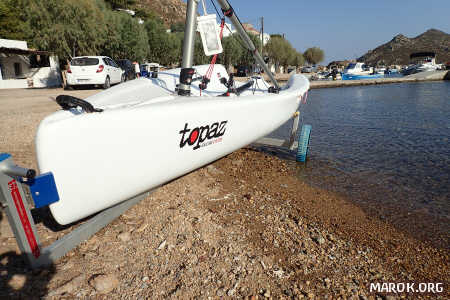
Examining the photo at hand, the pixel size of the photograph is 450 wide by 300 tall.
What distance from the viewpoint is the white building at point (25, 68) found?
18344mm

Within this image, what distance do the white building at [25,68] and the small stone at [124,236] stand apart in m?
20.4

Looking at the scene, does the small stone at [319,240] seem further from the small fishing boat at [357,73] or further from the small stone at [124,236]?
the small fishing boat at [357,73]

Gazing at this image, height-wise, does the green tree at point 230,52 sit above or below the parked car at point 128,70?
above

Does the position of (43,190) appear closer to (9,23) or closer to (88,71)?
(88,71)

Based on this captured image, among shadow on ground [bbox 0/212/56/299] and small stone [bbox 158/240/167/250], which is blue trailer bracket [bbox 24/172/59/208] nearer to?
shadow on ground [bbox 0/212/56/299]

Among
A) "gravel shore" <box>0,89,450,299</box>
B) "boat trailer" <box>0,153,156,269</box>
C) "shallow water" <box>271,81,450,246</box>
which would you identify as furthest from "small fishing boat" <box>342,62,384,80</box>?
"boat trailer" <box>0,153,156,269</box>

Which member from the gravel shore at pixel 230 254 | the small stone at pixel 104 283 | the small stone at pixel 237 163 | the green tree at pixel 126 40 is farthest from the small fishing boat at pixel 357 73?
the small stone at pixel 104 283

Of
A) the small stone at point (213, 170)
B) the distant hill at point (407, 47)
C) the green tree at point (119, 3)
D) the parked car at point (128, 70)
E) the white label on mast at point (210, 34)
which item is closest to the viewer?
the white label on mast at point (210, 34)

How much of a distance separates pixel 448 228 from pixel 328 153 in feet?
8.70

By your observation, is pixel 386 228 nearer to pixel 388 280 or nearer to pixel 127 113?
pixel 388 280

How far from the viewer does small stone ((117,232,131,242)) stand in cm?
209

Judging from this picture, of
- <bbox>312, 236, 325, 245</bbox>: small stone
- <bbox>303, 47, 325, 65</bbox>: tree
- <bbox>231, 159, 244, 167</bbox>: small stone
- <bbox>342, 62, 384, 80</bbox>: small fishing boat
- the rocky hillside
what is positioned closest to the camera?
<bbox>312, 236, 325, 245</bbox>: small stone

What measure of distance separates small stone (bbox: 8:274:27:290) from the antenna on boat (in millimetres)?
1881

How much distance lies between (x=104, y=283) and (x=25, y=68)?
2717 centimetres
